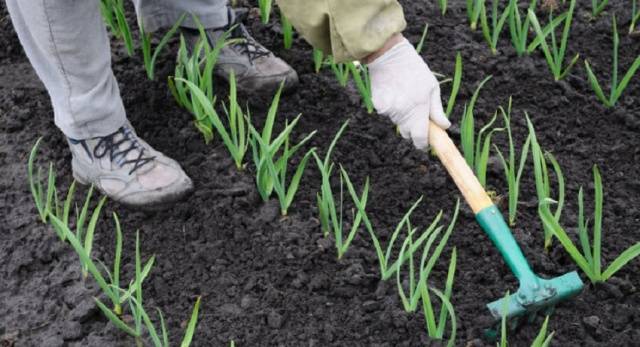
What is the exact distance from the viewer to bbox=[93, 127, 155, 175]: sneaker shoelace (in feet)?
8.17

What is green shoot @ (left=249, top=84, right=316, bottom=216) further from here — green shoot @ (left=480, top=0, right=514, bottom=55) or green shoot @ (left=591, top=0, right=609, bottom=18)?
green shoot @ (left=591, top=0, right=609, bottom=18)

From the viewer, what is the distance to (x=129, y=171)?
2488mm

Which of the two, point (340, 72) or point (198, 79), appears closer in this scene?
point (198, 79)

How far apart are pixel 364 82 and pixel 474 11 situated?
0.60 m

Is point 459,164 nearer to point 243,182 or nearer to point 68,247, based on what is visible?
point 243,182

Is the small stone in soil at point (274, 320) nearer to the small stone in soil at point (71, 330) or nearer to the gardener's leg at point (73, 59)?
the small stone in soil at point (71, 330)

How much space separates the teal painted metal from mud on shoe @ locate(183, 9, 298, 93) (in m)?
1.01

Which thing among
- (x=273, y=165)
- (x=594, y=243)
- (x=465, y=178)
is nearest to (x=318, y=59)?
(x=273, y=165)

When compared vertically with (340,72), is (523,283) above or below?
below

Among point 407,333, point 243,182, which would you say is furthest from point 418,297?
point 243,182

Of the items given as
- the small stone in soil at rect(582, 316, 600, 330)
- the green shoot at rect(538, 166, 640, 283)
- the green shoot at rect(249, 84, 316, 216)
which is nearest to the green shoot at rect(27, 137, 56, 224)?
the green shoot at rect(249, 84, 316, 216)

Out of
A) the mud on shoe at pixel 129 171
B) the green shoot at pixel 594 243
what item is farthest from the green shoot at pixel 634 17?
the mud on shoe at pixel 129 171

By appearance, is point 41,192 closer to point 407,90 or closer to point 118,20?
point 118,20

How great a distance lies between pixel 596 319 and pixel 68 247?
1.41 meters
